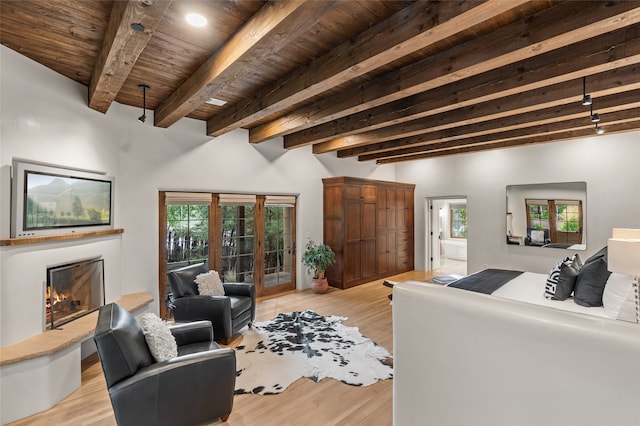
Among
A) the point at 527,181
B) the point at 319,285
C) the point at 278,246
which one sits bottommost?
the point at 319,285

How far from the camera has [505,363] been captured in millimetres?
1142

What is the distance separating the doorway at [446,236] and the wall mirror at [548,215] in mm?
1175

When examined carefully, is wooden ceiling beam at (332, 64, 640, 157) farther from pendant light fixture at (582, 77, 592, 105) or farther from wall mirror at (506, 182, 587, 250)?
Answer: wall mirror at (506, 182, 587, 250)

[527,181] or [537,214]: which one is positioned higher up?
[527,181]

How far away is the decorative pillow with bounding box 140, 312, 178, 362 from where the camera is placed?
2107mm

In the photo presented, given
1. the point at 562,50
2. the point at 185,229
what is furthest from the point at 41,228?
the point at 562,50

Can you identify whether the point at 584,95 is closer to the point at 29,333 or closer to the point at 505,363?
the point at 505,363

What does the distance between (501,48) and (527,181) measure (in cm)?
468

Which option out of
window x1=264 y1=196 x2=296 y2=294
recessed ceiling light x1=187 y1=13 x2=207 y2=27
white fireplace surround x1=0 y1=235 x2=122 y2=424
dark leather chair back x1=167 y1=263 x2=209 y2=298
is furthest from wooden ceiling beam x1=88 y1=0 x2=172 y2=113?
window x1=264 y1=196 x2=296 y2=294

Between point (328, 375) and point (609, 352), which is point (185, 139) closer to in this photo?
point (328, 375)

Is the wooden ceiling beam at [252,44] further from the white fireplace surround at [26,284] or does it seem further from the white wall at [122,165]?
the white fireplace surround at [26,284]

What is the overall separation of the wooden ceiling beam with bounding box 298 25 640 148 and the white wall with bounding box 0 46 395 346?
6.84ft

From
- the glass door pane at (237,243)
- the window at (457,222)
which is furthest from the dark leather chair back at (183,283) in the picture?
the window at (457,222)

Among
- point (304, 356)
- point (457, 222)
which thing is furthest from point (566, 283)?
point (457, 222)
